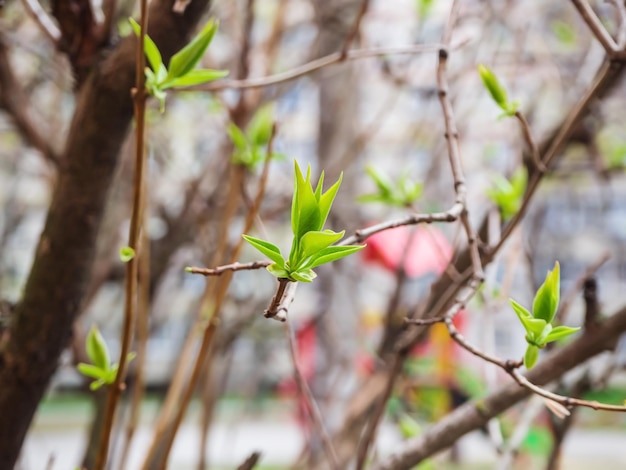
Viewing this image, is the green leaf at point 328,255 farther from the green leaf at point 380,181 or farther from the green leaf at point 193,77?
the green leaf at point 380,181

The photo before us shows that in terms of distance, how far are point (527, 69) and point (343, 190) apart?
59 cm

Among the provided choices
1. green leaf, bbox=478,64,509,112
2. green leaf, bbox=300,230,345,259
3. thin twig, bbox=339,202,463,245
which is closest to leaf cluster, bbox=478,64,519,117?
green leaf, bbox=478,64,509,112

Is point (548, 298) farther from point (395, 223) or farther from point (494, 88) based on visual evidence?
point (494, 88)

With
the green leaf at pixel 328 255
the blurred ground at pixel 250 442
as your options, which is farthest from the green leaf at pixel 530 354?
the blurred ground at pixel 250 442

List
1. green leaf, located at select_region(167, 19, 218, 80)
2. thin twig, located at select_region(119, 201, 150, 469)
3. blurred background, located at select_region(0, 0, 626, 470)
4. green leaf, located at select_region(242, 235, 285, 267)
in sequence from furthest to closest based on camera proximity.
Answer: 1. blurred background, located at select_region(0, 0, 626, 470)
2. thin twig, located at select_region(119, 201, 150, 469)
3. green leaf, located at select_region(167, 19, 218, 80)
4. green leaf, located at select_region(242, 235, 285, 267)

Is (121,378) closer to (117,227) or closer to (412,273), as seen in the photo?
(117,227)

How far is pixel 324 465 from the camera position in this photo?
970 mm

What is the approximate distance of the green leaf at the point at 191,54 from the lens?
357 millimetres

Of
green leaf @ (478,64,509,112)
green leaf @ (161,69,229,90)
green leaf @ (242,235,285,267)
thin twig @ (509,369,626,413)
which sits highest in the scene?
green leaf @ (478,64,509,112)

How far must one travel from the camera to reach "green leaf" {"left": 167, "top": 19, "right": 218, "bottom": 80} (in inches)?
14.1

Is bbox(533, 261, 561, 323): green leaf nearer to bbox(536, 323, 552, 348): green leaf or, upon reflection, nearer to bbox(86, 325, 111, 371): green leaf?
bbox(536, 323, 552, 348): green leaf

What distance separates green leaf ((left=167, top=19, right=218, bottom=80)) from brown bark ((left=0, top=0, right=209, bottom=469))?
98 millimetres

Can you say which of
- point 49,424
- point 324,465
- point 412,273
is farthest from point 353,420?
point 49,424

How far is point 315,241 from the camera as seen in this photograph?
0.26 metres
